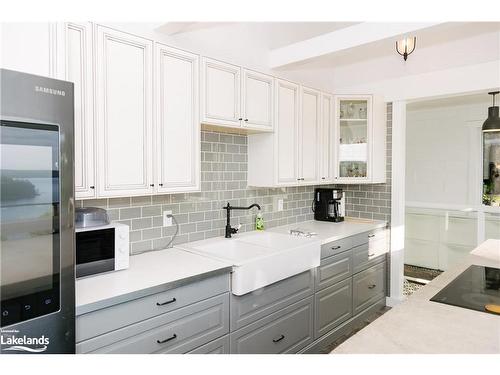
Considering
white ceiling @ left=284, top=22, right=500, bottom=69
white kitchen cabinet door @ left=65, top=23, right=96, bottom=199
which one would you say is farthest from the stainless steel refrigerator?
white ceiling @ left=284, top=22, right=500, bottom=69

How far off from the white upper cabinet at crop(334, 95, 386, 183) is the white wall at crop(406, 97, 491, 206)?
1.59 m

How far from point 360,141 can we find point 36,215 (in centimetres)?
318

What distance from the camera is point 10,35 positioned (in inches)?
58.0

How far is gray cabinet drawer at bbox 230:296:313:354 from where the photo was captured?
7.38ft

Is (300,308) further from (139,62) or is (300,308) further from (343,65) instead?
(343,65)

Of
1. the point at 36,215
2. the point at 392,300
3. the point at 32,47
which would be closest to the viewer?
the point at 36,215

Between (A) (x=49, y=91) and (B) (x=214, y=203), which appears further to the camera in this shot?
(B) (x=214, y=203)

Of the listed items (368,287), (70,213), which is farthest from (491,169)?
(70,213)

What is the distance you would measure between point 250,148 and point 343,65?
1.68 metres

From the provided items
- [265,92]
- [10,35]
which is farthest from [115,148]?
[265,92]

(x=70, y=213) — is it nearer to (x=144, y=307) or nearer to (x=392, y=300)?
(x=144, y=307)

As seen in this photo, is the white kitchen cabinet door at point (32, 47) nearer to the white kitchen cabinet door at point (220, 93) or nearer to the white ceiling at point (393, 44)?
the white kitchen cabinet door at point (220, 93)

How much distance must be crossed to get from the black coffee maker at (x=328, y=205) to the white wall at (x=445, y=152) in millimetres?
2116

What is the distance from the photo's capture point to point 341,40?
266cm
